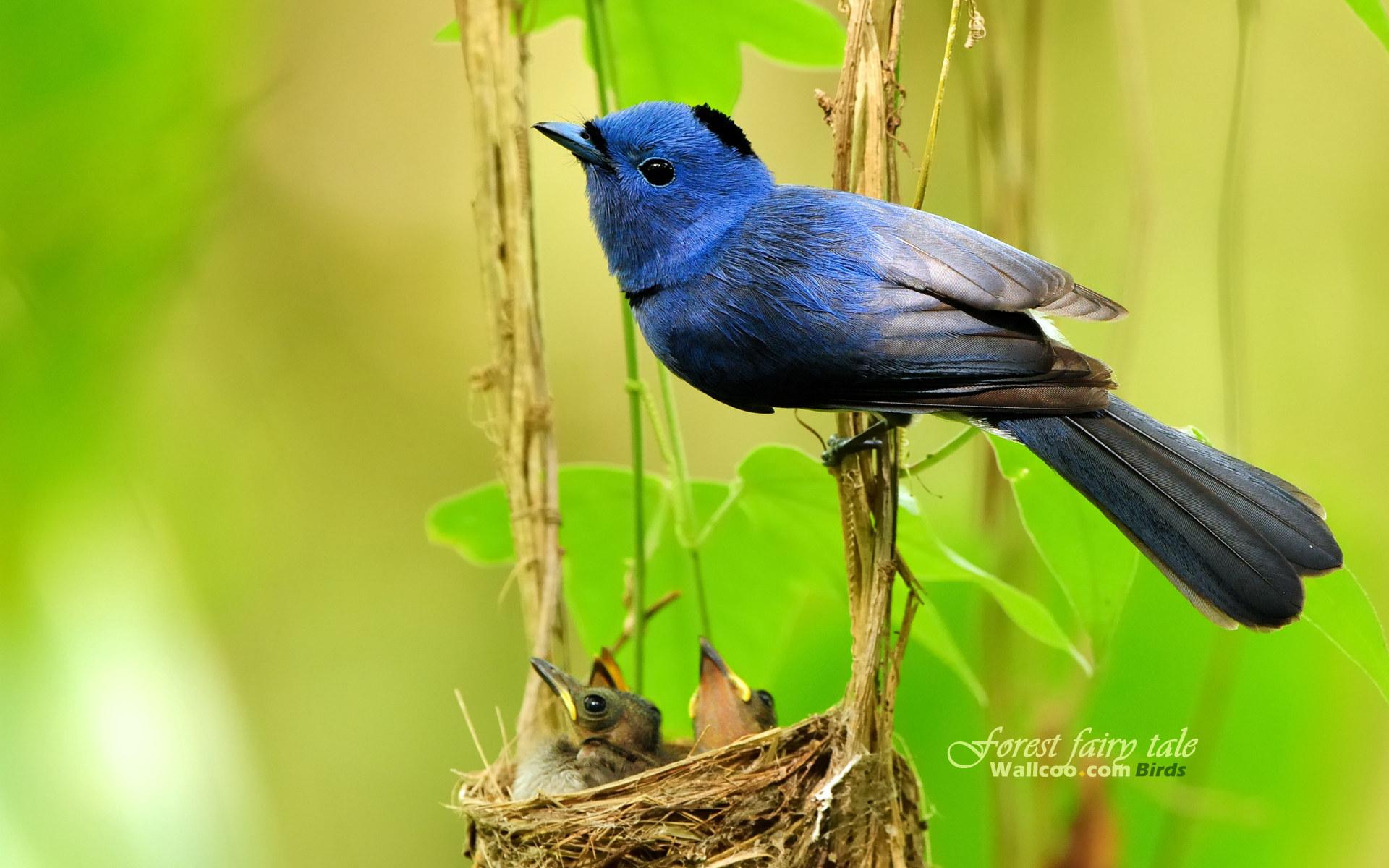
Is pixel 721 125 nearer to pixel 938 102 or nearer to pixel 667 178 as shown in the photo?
pixel 667 178

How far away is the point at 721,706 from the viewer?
6.56 ft

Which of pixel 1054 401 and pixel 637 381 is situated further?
pixel 637 381

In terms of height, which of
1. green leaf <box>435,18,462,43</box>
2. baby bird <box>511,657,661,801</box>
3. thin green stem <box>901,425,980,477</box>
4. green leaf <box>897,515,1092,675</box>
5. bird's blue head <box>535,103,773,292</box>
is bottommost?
baby bird <box>511,657,661,801</box>

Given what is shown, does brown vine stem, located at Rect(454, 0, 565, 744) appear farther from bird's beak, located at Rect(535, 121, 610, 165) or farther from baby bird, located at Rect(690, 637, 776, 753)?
baby bird, located at Rect(690, 637, 776, 753)

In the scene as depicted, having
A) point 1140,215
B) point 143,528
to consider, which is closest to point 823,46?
point 1140,215

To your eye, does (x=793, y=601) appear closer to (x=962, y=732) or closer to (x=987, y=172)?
(x=962, y=732)

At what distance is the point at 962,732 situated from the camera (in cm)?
218

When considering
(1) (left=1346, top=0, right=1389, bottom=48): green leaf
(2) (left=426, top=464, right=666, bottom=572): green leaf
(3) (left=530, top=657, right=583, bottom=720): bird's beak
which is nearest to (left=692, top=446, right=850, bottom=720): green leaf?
(2) (left=426, top=464, right=666, bottom=572): green leaf

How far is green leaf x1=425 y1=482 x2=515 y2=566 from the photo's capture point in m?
2.08

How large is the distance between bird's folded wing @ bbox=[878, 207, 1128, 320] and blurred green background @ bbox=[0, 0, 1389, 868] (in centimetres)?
43

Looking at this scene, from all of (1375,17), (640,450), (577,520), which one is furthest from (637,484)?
(1375,17)

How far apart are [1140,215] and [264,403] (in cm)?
244

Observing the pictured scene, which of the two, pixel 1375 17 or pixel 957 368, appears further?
pixel 957 368

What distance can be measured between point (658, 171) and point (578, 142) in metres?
0.13
